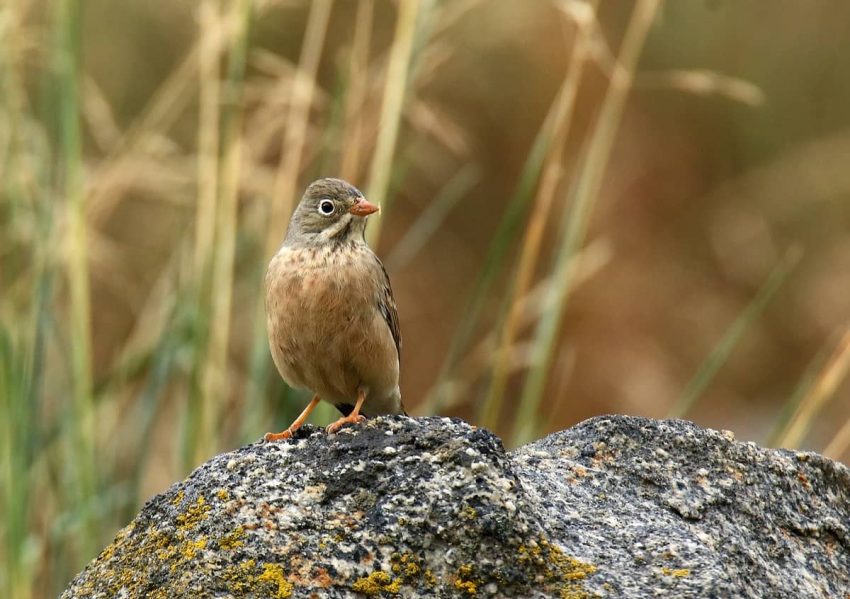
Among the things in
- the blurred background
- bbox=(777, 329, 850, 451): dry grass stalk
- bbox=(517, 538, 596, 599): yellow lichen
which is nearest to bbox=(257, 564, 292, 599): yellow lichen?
bbox=(517, 538, 596, 599): yellow lichen

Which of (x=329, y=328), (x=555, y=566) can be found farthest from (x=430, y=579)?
(x=329, y=328)

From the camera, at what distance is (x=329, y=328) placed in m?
4.62

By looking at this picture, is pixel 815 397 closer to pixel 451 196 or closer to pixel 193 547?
pixel 451 196

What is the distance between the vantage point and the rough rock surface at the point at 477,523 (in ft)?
9.83

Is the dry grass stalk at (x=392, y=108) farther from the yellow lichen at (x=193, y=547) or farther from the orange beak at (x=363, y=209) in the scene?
the yellow lichen at (x=193, y=547)

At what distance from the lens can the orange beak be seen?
199 inches

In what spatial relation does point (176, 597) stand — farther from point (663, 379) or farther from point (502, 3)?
point (502, 3)

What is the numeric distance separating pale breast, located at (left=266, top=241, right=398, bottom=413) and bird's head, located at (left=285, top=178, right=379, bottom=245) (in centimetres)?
16

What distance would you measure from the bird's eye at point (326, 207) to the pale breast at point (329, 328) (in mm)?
247

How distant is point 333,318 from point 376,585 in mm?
1780

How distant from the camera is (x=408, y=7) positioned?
5703 mm

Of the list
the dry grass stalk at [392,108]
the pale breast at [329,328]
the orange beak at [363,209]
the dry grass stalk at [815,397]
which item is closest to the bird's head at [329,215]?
the orange beak at [363,209]

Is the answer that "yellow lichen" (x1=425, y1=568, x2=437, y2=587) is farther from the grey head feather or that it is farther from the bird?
the grey head feather

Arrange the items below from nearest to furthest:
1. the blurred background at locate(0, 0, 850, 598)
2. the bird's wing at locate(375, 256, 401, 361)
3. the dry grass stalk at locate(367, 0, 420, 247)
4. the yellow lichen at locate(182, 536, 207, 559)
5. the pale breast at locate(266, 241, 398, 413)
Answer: the yellow lichen at locate(182, 536, 207, 559) < the pale breast at locate(266, 241, 398, 413) < the bird's wing at locate(375, 256, 401, 361) < the dry grass stalk at locate(367, 0, 420, 247) < the blurred background at locate(0, 0, 850, 598)
